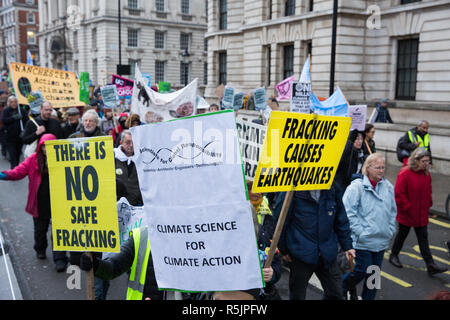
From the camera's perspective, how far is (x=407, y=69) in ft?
68.7

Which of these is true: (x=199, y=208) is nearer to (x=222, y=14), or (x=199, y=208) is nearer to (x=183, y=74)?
(x=222, y=14)

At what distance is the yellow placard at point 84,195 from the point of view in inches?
133

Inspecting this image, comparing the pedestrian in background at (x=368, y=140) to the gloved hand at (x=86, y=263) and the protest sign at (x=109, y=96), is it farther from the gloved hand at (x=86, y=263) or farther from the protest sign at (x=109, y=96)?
the gloved hand at (x=86, y=263)

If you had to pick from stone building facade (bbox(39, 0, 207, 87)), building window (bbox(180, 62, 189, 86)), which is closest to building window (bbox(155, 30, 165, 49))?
stone building facade (bbox(39, 0, 207, 87))

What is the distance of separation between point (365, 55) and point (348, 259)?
20.2 meters

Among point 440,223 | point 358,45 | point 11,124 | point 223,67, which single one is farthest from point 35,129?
point 223,67

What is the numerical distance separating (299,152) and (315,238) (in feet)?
4.05

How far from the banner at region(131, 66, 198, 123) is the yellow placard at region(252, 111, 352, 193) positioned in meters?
3.95

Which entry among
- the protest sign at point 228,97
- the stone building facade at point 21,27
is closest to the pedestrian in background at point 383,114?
the protest sign at point 228,97

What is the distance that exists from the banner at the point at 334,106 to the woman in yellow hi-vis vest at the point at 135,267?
5.50 metres

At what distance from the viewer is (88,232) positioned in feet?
11.3

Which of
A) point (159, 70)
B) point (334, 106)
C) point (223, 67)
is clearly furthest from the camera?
point (159, 70)

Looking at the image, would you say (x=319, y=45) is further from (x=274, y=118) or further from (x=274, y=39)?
(x=274, y=118)
